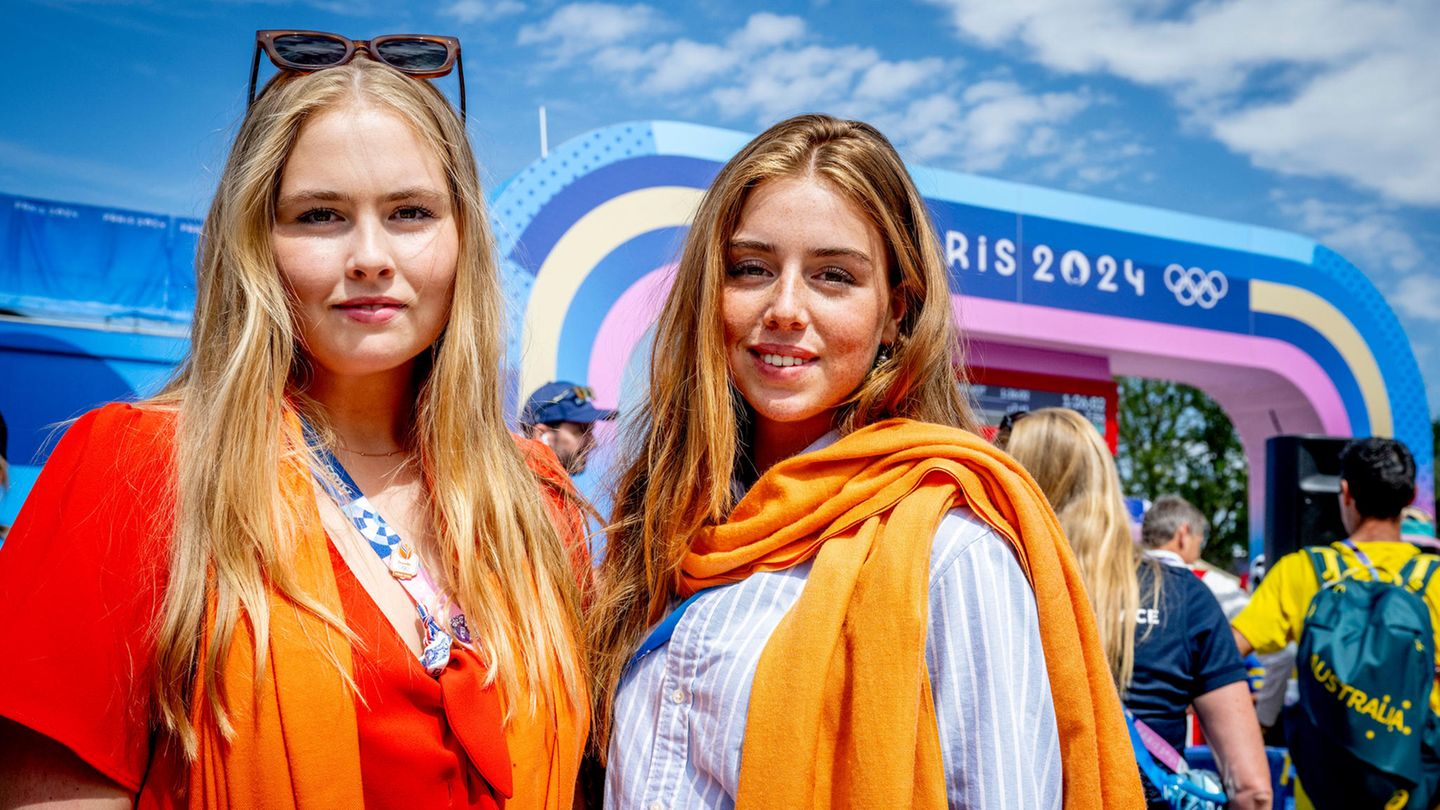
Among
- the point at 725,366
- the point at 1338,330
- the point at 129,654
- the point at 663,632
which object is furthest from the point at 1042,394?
the point at 129,654

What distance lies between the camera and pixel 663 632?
179cm

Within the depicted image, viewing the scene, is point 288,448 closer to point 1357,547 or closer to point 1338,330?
point 1357,547

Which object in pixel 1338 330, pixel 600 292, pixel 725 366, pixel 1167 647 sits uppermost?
pixel 1338 330

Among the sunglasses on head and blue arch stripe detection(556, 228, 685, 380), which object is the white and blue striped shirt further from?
blue arch stripe detection(556, 228, 685, 380)

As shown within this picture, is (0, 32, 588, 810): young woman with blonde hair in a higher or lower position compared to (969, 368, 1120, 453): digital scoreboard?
lower

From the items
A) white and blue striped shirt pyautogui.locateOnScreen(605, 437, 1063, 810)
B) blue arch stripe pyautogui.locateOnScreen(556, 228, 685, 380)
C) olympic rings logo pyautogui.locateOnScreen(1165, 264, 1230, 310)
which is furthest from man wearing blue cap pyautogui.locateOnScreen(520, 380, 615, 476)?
olympic rings logo pyautogui.locateOnScreen(1165, 264, 1230, 310)

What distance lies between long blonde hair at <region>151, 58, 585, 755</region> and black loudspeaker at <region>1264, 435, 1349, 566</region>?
18.2 ft

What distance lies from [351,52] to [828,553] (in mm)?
1206

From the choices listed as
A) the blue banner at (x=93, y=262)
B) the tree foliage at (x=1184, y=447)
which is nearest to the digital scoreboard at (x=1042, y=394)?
the blue banner at (x=93, y=262)

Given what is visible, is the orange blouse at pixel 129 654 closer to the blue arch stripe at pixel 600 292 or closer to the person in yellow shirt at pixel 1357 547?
the person in yellow shirt at pixel 1357 547

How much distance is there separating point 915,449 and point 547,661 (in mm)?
701

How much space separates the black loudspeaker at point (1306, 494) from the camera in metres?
6.02

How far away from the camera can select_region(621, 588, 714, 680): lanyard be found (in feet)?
5.87

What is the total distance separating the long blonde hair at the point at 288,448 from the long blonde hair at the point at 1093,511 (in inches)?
71.7
